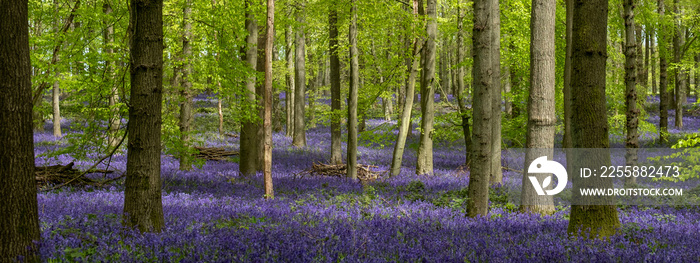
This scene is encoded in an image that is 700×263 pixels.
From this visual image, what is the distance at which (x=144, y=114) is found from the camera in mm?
5242

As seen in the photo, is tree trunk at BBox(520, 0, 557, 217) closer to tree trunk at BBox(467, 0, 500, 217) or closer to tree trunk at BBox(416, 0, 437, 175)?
tree trunk at BBox(467, 0, 500, 217)

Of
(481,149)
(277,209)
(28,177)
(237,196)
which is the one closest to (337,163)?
(237,196)

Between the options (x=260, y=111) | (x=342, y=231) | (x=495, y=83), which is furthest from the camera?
(x=260, y=111)

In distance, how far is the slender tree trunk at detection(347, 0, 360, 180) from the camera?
489 inches

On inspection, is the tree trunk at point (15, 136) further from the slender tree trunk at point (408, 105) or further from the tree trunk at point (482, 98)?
the slender tree trunk at point (408, 105)

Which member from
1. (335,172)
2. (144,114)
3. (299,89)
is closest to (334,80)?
(335,172)

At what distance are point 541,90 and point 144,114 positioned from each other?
21.0 ft

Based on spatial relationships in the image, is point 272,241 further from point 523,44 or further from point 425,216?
point 523,44

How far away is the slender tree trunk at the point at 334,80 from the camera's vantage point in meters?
14.2

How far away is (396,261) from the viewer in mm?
4625

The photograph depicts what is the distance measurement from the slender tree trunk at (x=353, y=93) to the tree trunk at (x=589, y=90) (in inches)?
287

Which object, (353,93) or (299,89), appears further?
(299,89)

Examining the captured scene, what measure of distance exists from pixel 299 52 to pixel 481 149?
16223 millimetres

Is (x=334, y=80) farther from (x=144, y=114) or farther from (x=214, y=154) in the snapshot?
(x=144, y=114)
